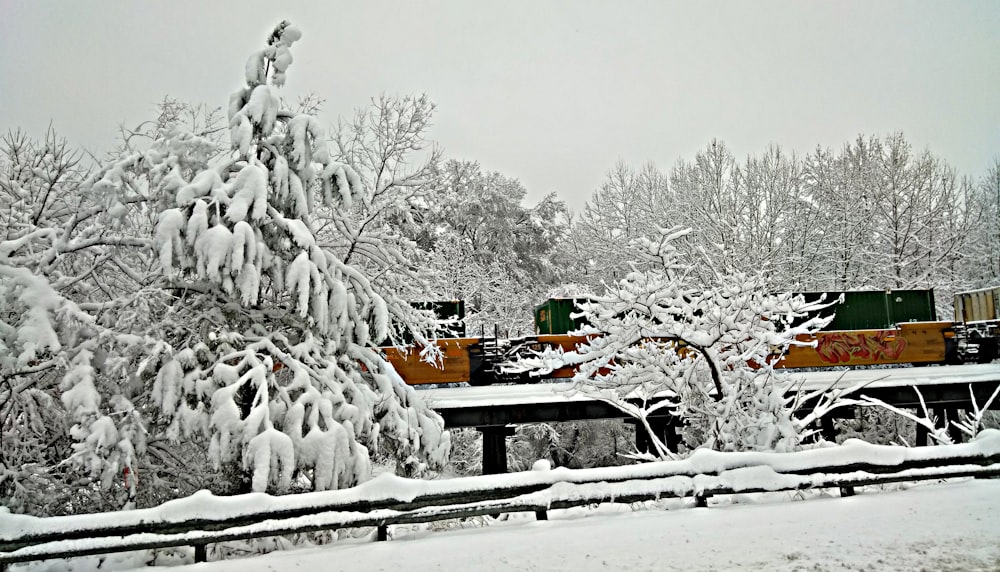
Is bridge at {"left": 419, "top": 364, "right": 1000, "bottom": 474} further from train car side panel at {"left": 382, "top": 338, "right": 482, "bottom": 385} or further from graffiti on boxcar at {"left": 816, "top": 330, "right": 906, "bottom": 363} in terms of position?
graffiti on boxcar at {"left": 816, "top": 330, "right": 906, "bottom": 363}

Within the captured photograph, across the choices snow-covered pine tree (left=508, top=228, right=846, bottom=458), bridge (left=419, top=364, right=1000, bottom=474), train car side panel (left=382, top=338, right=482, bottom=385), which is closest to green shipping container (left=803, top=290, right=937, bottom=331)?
bridge (left=419, top=364, right=1000, bottom=474)

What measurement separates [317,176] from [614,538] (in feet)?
19.2

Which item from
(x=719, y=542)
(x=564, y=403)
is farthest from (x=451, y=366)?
(x=719, y=542)

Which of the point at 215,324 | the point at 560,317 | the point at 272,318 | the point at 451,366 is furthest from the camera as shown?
the point at 560,317

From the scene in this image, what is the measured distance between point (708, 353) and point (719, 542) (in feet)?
11.9

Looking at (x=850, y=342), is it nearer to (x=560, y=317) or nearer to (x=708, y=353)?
(x=560, y=317)

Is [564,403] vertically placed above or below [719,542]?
above

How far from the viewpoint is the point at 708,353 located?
9.38 meters

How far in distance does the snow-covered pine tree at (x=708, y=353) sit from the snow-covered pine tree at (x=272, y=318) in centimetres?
283

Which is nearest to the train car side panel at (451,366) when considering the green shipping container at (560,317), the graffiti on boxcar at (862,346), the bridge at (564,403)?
the green shipping container at (560,317)

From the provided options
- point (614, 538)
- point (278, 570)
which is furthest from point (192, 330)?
point (614, 538)

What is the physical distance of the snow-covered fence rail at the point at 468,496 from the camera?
6.00 meters

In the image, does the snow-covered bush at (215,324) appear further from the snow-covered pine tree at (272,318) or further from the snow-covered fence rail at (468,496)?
the snow-covered fence rail at (468,496)

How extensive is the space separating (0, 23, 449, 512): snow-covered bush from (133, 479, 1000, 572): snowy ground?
1.57 meters
